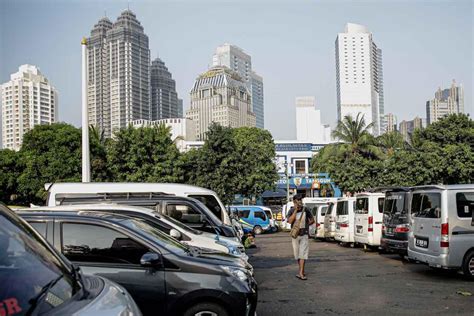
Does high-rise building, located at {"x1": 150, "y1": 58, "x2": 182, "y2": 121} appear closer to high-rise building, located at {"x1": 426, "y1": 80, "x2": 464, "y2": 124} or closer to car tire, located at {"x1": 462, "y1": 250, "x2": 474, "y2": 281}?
high-rise building, located at {"x1": 426, "y1": 80, "x2": 464, "y2": 124}

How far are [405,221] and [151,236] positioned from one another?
9.22m

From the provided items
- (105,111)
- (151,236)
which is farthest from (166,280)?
(105,111)

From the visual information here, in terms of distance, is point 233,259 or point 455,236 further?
point 455,236

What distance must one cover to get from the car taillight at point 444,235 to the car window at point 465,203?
1.31 ft

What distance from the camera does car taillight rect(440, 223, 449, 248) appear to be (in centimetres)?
1009

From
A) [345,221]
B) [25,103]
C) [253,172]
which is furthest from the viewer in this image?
[25,103]

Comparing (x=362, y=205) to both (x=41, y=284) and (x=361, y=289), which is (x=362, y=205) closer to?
(x=361, y=289)

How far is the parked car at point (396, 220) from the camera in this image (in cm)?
1336

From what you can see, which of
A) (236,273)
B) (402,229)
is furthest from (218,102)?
(236,273)

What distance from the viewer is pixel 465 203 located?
407 inches

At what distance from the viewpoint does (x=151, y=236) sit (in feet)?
19.9

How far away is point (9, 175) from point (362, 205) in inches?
1254

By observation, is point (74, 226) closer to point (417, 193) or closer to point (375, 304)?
point (375, 304)

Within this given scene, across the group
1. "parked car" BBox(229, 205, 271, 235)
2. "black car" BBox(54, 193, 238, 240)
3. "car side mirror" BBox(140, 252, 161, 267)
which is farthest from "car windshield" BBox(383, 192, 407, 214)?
"parked car" BBox(229, 205, 271, 235)
